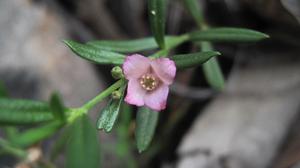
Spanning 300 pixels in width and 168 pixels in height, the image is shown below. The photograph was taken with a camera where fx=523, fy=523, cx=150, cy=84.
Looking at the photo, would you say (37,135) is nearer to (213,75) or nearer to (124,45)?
(124,45)

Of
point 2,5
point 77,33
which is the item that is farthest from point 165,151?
point 2,5

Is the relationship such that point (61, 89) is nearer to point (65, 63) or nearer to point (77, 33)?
point (65, 63)

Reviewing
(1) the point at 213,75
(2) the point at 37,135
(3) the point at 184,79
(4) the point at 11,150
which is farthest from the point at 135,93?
(3) the point at 184,79

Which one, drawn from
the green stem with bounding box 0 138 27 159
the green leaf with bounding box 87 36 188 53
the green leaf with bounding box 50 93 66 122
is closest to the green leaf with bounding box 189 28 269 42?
the green leaf with bounding box 87 36 188 53

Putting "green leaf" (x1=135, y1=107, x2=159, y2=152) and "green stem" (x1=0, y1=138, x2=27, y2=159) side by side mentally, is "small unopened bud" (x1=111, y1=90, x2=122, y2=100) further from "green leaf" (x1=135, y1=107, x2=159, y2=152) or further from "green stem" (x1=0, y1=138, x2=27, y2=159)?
"green stem" (x1=0, y1=138, x2=27, y2=159)

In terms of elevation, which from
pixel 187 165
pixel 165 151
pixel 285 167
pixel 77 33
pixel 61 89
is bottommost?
pixel 285 167

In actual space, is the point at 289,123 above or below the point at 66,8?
below

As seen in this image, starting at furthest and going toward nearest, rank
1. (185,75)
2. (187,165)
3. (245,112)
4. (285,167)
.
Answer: (185,75)
(245,112)
(187,165)
(285,167)
